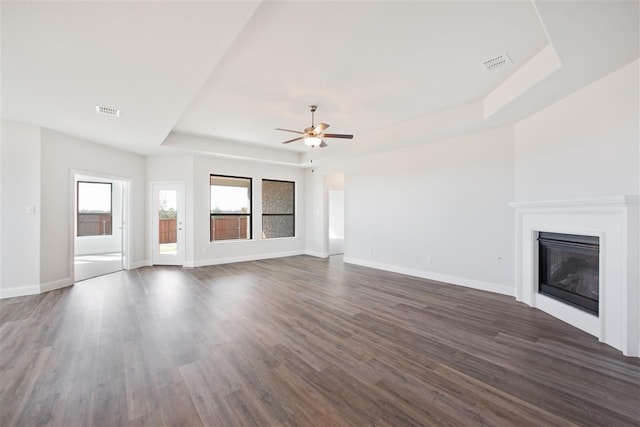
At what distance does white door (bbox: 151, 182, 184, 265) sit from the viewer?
662 cm

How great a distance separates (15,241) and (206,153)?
11.6 feet

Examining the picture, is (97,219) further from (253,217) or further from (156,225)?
(253,217)

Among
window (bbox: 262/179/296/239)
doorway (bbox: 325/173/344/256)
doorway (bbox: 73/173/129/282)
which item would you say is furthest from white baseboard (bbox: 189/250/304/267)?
doorway (bbox: 73/173/129/282)

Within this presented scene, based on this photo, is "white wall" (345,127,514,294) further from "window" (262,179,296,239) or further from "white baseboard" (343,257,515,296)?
"window" (262,179,296,239)

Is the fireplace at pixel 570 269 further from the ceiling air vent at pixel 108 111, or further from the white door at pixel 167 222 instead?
the white door at pixel 167 222

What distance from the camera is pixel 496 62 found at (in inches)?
118

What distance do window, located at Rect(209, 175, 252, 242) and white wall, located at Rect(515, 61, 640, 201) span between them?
622 centimetres

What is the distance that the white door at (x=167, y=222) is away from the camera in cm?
662

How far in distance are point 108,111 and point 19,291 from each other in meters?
3.26

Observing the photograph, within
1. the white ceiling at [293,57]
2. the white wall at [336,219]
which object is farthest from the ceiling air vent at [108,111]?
the white wall at [336,219]

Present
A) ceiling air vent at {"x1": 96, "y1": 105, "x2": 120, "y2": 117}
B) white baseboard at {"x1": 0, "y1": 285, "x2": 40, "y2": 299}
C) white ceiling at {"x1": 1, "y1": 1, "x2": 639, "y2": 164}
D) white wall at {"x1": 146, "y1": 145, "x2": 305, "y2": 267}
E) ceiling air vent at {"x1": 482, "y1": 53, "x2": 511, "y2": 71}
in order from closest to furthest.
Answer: white ceiling at {"x1": 1, "y1": 1, "x2": 639, "y2": 164} → ceiling air vent at {"x1": 482, "y1": 53, "x2": 511, "y2": 71} → ceiling air vent at {"x1": 96, "y1": 105, "x2": 120, "y2": 117} → white baseboard at {"x1": 0, "y1": 285, "x2": 40, "y2": 299} → white wall at {"x1": 146, "y1": 145, "x2": 305, "y2": 267}

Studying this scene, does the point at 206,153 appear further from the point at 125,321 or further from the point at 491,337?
the point at 491,337

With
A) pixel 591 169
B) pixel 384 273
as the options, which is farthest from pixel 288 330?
pixel 591 169

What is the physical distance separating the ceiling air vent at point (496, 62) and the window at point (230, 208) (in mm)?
5982
